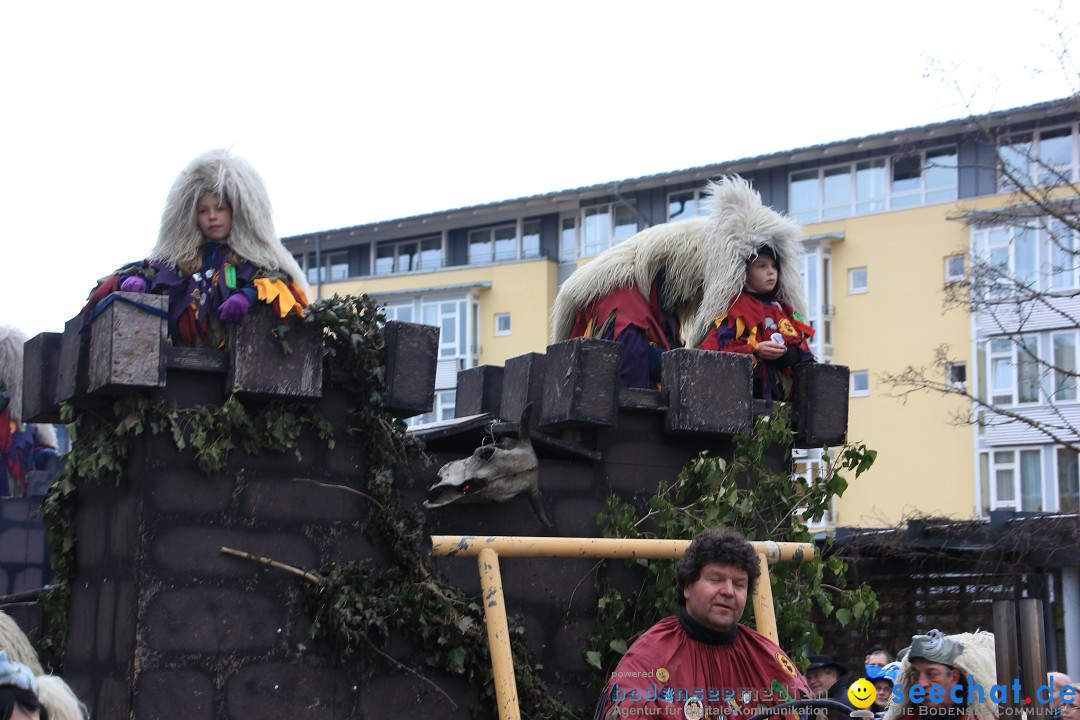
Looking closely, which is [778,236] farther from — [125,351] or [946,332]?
[946,332]

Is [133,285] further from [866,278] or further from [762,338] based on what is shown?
[866,278]

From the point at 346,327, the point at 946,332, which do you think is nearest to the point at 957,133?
the point at 946,332

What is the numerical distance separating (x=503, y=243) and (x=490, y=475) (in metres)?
37.5

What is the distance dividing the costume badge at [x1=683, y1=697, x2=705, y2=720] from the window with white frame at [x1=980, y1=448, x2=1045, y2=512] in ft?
101

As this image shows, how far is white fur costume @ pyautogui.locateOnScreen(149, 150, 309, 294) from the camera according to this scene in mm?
6176

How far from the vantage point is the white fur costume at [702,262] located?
288 inches

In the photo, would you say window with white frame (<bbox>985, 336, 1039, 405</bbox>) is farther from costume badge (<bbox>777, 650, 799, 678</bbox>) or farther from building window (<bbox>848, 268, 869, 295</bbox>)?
costume badge (<bbox>777, 650, 799, 678</bbox>)

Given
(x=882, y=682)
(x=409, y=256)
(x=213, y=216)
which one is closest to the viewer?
(x=213, y=216)

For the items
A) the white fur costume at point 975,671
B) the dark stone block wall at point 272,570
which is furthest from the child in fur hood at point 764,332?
the white fur costume at point 975,671

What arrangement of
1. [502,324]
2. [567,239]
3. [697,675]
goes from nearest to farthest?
[697,675] < [567,239] < [502,324]

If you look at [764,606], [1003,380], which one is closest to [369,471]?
[764,606]

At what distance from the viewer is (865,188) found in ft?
125

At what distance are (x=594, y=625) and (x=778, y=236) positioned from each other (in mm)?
2307

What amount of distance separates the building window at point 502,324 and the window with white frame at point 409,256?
2.77 m
